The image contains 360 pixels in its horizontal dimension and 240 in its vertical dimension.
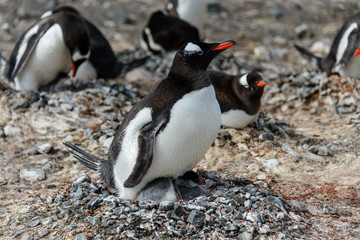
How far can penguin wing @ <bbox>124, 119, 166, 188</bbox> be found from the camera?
3.15 meters

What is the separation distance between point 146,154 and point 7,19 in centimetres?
736

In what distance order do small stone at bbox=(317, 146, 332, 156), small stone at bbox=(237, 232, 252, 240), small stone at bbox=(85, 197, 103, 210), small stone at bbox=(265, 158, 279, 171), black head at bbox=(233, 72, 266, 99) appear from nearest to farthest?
small stone at bbox=(237, 232, 252, 240), small stone at bbox=(85, 197, 103, 210), small stone at bbox=(265, 158, 279, 171), small stone at bbox=(317, 146, 332, 156), black head at bbox=(233, 72, 266, 99)

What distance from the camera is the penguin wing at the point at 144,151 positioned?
10.3 feet

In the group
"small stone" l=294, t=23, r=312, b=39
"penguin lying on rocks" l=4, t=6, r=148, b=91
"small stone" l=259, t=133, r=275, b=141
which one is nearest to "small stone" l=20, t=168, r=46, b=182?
"penguin lying on rocks" l=4, t=6, r=148, b=91

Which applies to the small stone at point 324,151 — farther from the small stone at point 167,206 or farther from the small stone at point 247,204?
the small stone at point 167,206

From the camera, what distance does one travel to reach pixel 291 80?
641 centimetres

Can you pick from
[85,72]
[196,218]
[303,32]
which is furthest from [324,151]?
[303,32]

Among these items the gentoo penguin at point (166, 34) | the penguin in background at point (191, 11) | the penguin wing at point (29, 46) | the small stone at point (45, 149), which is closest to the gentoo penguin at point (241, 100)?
the small stone at point (45, 149)

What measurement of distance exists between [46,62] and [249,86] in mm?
2553

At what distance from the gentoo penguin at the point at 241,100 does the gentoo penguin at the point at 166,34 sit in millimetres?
2754

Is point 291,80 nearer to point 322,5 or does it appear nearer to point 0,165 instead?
point 0,165

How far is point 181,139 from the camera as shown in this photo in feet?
10.5

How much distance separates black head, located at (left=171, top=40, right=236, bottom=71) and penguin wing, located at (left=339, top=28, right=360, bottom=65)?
10.1 feet

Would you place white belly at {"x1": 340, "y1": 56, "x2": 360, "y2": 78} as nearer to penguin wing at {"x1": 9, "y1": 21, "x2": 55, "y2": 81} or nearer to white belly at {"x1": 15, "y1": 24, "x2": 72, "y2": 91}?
white belly at {"x1": 15, "y1": 24, "x2": 72, "y2": 91}
